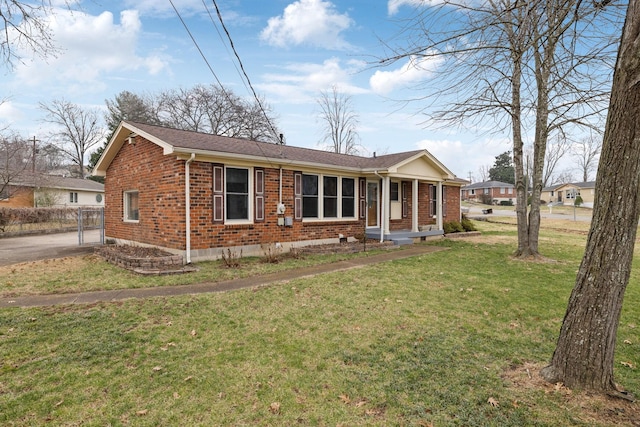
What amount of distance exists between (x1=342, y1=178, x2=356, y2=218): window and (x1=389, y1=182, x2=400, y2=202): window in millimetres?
2496

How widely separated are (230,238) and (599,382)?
856 centimetres

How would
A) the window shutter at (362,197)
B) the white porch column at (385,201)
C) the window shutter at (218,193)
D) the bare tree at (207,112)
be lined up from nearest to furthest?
1. the window shutter at (218,193)
2. the white porch column at (385,201)
3. the window shutter at (362,197)
4. the bare tree at (207,112)

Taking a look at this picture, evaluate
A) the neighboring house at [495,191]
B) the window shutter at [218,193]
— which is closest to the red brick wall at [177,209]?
the window shutter at [218,193]

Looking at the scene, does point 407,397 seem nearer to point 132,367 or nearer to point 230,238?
point 132,367

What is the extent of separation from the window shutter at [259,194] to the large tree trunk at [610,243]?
832cm

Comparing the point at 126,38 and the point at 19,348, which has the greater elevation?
the point at 126,38

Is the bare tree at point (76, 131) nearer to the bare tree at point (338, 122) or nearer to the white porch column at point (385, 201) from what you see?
the bare tree at point (338, 122)

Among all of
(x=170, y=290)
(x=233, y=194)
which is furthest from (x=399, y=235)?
(x=170, y=290)

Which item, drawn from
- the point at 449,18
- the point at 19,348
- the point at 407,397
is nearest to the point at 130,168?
the point at 19,348

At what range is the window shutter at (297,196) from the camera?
1121cm

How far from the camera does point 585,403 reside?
2826 mm

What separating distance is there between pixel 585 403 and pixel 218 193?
28.4ft

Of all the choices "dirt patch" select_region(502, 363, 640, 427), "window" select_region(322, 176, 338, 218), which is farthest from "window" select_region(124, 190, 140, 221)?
"dirt patch" select_region(502, 363, 640, 427)

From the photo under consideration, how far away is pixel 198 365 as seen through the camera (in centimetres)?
351
